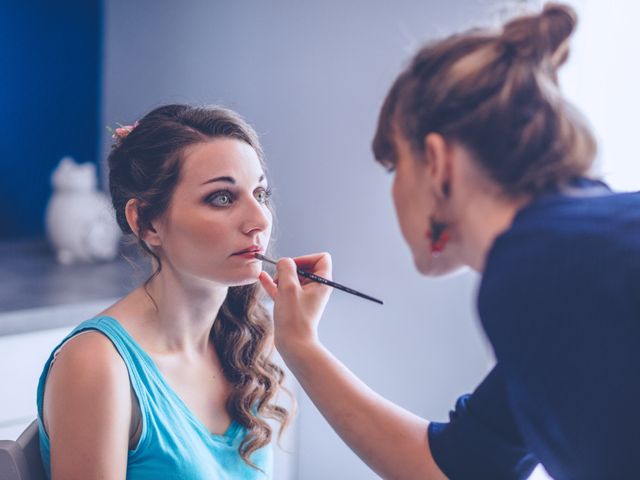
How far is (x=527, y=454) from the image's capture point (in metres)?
0.95

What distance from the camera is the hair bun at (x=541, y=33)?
2.41 ft

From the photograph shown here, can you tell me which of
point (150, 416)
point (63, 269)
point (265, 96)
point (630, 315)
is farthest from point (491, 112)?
point (63, 269)

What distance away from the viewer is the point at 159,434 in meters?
1.12

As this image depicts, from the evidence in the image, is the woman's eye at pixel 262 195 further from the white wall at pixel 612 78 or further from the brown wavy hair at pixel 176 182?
the white wall at pixel 612 78

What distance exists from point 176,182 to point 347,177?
792mm

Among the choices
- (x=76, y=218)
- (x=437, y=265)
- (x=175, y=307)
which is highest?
(x=437, y=265)

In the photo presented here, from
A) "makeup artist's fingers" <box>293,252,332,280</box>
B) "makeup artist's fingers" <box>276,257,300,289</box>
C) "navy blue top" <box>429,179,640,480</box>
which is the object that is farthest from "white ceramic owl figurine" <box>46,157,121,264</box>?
"navy blue top" <box>429,179,640,480</box>

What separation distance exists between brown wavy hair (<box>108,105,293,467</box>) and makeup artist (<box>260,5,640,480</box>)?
19.0 inches

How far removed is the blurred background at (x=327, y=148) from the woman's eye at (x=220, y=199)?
0.63m

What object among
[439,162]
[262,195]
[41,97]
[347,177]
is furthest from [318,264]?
[41,97]

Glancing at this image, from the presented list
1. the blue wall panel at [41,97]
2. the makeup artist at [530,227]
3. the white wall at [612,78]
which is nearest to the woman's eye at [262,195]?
the makeup artist at [530,227]

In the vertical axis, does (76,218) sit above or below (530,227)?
below

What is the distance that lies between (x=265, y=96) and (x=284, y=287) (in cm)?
119

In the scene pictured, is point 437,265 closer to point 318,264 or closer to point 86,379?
point 318,264
